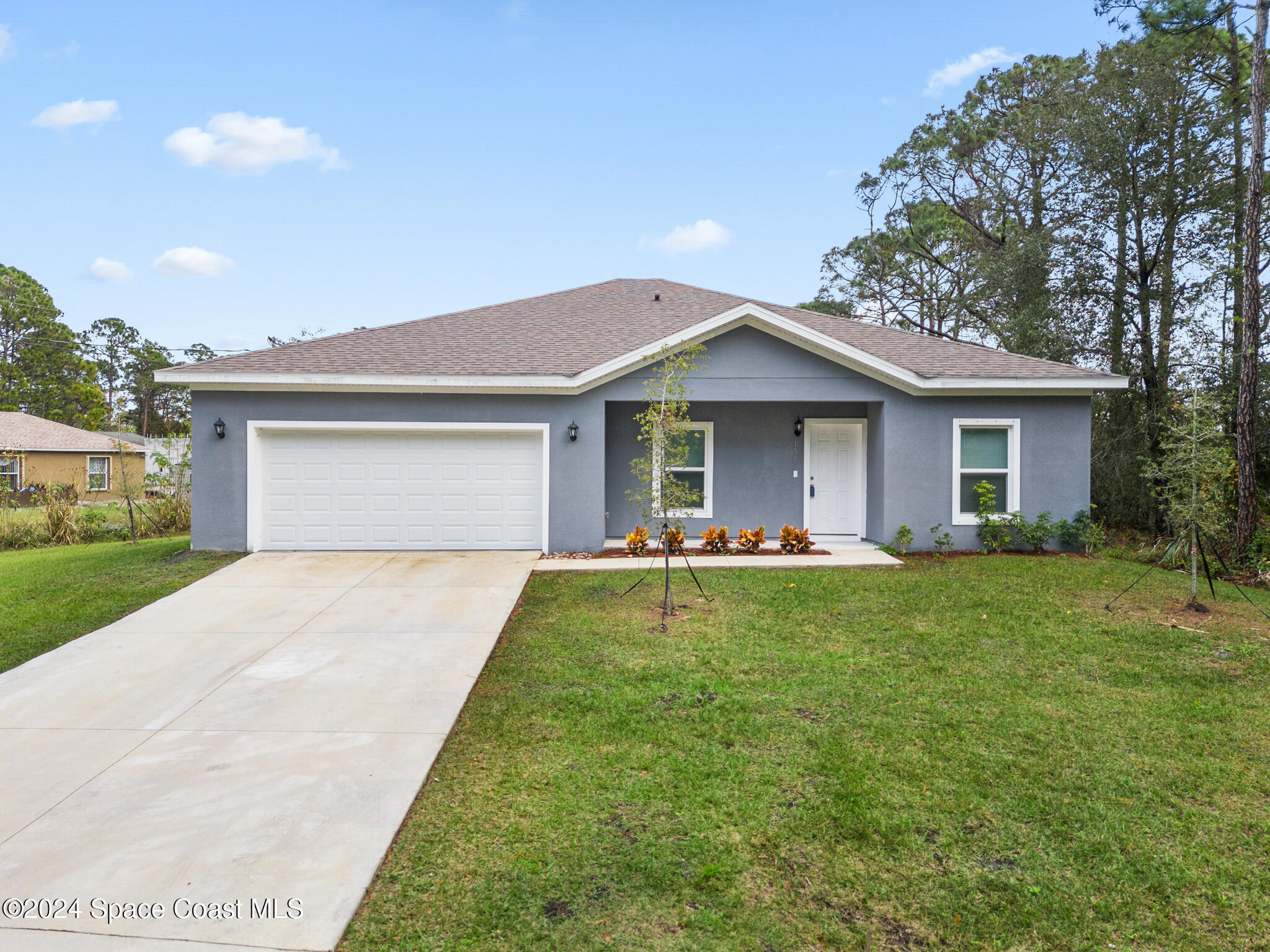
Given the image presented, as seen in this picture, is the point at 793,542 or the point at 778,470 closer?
the point at 793,542

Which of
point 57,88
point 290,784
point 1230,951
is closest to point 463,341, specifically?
point 290,784

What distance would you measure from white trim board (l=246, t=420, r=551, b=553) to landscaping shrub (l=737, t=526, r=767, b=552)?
3162mm

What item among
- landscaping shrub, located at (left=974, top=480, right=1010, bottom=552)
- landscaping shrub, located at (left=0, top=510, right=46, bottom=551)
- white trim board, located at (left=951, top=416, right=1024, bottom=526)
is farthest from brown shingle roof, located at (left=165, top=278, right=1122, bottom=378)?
landscaping shrub, located at (left=0, top=510, right=46, bottom=551)

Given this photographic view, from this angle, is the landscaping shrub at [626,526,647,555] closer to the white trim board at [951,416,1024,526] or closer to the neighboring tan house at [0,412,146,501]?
the white trim board at [951,416,1024,526]

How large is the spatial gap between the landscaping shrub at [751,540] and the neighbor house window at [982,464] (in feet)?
10.4

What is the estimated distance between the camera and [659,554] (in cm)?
1012

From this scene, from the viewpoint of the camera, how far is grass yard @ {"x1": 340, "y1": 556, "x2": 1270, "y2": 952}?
2.63 metres

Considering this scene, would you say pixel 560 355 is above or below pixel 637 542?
above

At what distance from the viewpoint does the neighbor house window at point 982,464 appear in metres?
10.7

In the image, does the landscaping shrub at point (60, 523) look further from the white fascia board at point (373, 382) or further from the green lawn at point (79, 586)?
the white fascia board at point (373, 382)

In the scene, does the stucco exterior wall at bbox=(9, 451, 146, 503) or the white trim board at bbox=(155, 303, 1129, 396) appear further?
the stucco exterior wall at bbox=(9, 451, 146, 503)

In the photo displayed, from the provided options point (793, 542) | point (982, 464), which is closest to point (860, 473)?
point (982, 464)

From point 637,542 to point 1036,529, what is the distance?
6.39 meters

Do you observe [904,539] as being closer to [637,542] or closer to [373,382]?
[637,542]
